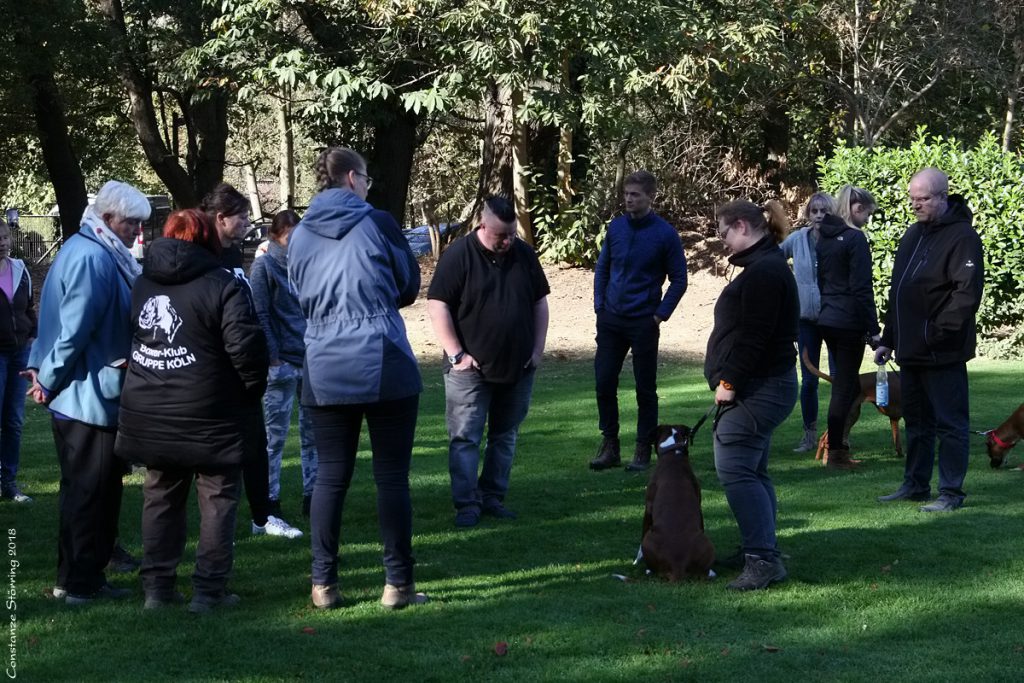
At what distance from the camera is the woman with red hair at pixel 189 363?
514 cm

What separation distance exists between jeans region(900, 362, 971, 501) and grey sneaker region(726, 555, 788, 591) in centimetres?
210

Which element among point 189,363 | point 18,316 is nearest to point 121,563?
point 189,363

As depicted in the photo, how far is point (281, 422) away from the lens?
719 centimetres

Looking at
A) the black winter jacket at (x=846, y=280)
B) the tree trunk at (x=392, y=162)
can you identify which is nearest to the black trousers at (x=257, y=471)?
the black winter jacket at (x=846, y=280)

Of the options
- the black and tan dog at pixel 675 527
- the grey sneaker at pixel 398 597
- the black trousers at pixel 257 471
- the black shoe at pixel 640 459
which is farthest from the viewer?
the black shoe at pixel 640 459

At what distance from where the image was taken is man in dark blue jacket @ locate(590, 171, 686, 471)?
870cm

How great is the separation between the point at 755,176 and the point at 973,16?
219 inches

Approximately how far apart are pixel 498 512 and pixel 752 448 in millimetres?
2184

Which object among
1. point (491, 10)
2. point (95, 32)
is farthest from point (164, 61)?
point (491, 10)

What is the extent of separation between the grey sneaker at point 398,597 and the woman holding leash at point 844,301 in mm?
4369

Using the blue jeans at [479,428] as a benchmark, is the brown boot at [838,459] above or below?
below

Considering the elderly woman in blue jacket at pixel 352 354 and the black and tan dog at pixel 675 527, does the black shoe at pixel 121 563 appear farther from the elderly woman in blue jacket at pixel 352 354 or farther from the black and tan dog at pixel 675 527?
the black and tan dog at pixel 675 527

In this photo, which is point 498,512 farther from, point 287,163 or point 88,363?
point 287,163

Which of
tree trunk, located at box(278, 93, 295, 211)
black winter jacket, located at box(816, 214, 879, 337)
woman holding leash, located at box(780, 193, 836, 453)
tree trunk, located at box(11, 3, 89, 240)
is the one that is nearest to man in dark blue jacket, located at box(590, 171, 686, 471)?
woman holding leash, located at box(780, 193, 836, 453)
